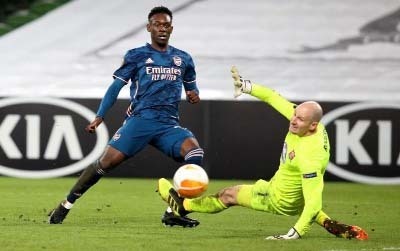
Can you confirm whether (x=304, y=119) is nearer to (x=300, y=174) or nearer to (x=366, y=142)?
(x=300, y=174)

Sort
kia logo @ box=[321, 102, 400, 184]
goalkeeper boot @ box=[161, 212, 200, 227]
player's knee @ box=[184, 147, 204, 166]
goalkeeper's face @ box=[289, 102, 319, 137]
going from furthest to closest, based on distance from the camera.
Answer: kia logo @ box=[321, 102, 400, 184]
goalkeeper boot @ box=[161, 212, 200, 227]
player's knee @ box=[184, 147, 204, 166]
goalkeeper's face @ box=[289, 102, 319, 137]

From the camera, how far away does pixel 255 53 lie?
1897 cm

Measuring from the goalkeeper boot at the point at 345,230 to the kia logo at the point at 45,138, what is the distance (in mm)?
6962

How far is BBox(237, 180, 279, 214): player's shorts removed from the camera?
8.73 metres

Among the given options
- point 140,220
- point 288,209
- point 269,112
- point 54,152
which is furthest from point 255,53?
point 288,209

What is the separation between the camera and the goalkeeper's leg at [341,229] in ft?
28.2

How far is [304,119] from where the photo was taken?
8.29 m

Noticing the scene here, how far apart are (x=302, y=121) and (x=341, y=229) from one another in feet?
3.29

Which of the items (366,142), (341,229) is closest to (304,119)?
(341,229)

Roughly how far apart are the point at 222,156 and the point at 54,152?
93.7 inches

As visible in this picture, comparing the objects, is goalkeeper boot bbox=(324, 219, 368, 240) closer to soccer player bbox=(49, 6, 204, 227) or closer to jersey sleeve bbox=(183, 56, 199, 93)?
soccer player bbox=(49, 6, 204, 227)

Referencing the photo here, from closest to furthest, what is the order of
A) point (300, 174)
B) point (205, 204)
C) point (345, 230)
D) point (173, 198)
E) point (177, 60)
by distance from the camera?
1. point (300, 174)
2. point (345, 230)
3. point (205, 204)
4. point (173, 198)
5. point (177, 60)

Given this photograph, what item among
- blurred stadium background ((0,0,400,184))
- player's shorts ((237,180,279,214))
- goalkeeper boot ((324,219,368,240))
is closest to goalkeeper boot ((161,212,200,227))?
player's shorts ((237,180,279,214))

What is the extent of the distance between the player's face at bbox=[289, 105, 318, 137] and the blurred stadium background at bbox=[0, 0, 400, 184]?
22.7ft
